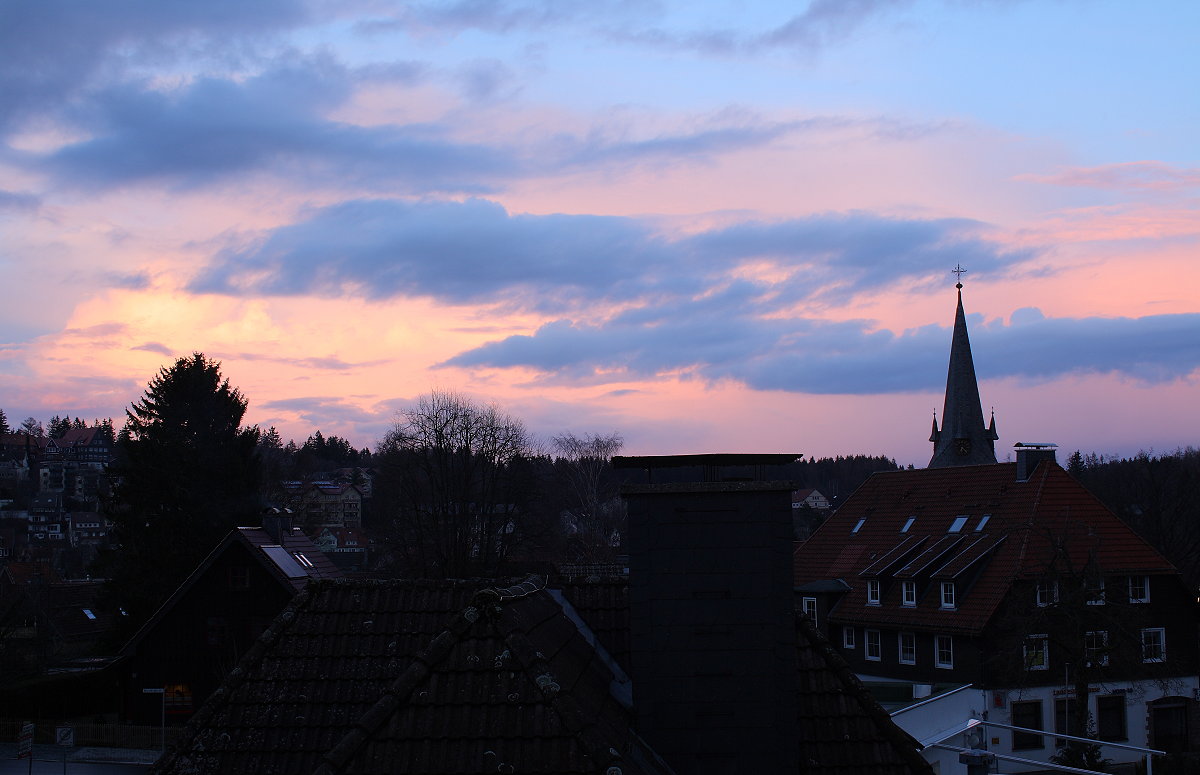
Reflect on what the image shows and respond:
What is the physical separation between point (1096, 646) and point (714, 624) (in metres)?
26.2

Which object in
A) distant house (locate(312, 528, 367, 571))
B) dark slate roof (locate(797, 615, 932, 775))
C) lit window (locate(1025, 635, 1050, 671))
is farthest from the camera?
distant house (locate(312, 528, 367, 571))

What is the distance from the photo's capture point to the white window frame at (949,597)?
116ft

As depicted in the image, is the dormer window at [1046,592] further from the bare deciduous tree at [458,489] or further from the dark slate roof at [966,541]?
the bare deciduous tree at [458,489]

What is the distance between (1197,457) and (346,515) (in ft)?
376

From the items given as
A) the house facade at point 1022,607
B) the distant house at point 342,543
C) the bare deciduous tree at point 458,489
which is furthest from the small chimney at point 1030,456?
the distant house at point 342,543

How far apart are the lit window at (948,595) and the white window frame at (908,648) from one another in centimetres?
169

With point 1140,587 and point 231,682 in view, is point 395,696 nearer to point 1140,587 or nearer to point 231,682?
point 231,682

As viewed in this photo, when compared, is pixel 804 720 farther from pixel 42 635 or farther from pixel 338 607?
pixel 42 635

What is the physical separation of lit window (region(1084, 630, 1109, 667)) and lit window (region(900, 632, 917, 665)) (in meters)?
6.88

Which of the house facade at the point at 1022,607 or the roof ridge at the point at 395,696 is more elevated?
the roof ridge at the point at 395,696

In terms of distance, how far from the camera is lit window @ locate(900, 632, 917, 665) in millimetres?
36594

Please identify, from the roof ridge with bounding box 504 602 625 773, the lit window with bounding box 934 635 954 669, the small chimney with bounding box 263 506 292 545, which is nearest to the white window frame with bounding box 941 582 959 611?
the lit window with bounding box 934 635 954 669

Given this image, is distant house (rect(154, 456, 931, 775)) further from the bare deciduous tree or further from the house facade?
the bare deciduous tree

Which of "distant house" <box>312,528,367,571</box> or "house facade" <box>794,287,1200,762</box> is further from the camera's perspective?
"distant house" <box>312,528,367,571</box>
